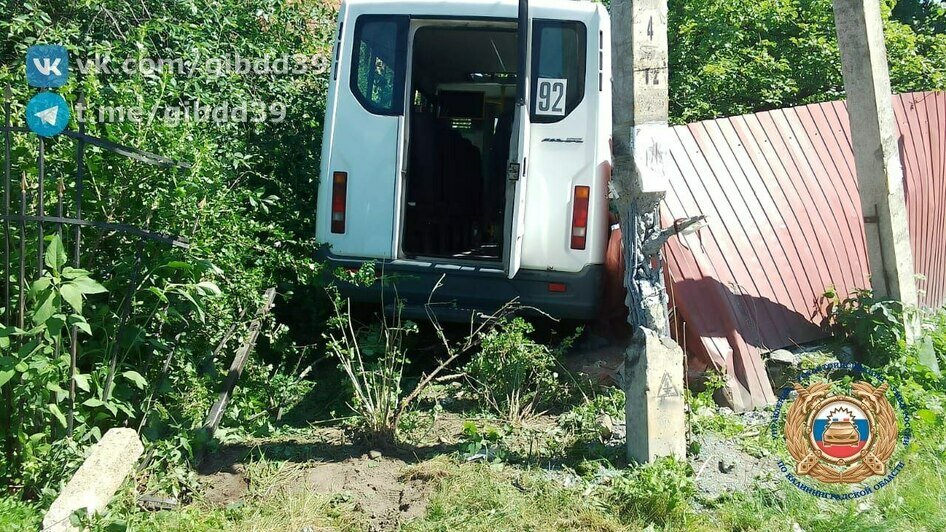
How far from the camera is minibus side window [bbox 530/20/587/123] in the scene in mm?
5324

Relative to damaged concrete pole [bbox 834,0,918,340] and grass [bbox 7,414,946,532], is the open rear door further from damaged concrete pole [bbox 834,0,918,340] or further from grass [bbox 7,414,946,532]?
damaged concrete pole [bbox 834,0,918,340]

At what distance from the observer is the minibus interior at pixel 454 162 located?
6383 mm

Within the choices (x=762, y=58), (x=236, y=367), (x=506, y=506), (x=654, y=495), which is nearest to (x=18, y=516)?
(x=236, y=367)

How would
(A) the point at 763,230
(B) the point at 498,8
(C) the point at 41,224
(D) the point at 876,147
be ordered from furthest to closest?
1. (A) the point at 763,230
2. (D) the point at 876,147
3. (B) the point at 498,8
4. (C) the point at 41,224

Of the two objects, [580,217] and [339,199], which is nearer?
[580,217]

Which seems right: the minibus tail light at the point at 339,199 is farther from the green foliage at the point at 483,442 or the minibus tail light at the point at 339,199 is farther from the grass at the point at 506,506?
the grass at the point at 506,506

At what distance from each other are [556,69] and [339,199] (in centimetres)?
176

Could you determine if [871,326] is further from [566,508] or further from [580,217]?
[566,508]

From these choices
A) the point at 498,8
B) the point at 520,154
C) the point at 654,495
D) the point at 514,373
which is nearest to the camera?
the point at 654,495

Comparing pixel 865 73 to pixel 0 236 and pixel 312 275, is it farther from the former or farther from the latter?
pixel 0 236

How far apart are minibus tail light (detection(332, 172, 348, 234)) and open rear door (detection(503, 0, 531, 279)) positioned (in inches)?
45.6

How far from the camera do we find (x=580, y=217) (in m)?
5.31

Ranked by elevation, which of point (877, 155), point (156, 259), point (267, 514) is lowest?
point (267, 514)

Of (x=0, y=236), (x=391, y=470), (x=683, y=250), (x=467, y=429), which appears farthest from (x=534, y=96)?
(x=0, y=236)
